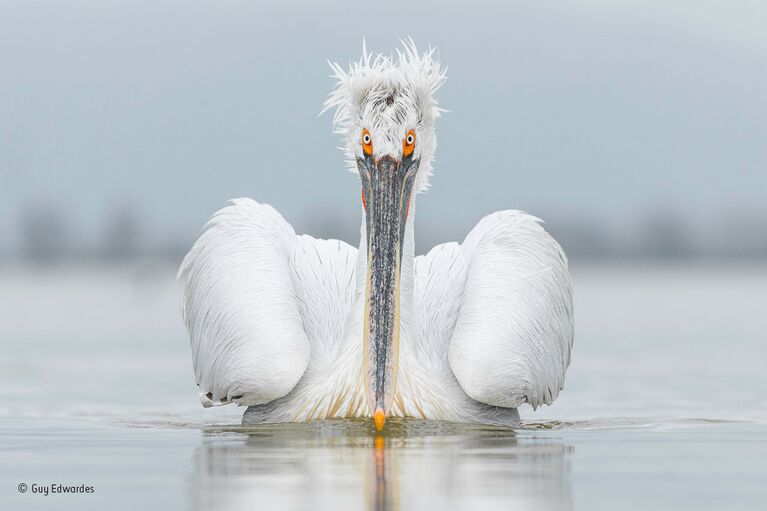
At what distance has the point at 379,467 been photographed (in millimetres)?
7242

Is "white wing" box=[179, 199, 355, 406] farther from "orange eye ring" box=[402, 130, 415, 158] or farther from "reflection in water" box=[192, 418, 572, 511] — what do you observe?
"orange eye ring" box=[402, 130, 415, 158]

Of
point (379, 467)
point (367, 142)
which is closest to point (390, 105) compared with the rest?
point (367, 142)

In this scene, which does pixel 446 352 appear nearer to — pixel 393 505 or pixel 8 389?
pixel 393 505

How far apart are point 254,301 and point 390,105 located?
133 cm

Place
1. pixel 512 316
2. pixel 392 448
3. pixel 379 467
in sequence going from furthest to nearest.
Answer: pixel 512 316 → pixel 392 448 → pixel 379 467

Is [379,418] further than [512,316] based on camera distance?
No

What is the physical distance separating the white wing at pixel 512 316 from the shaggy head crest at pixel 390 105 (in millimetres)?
691

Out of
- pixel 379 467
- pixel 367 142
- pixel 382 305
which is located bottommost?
pixel 379 467

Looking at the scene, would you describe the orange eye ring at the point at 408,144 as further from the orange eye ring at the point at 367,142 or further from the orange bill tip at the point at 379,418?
the orange bill tip at the point at 379,418

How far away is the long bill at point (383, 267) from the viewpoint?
28.3ft

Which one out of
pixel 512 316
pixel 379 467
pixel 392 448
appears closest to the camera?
pixel 379 467

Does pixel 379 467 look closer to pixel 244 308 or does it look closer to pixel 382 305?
pixel 382 305

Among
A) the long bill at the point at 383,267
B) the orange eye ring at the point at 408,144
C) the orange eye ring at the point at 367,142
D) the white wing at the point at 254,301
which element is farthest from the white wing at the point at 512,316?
the orange eye ring at the point at 367,142

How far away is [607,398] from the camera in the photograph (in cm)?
1255
